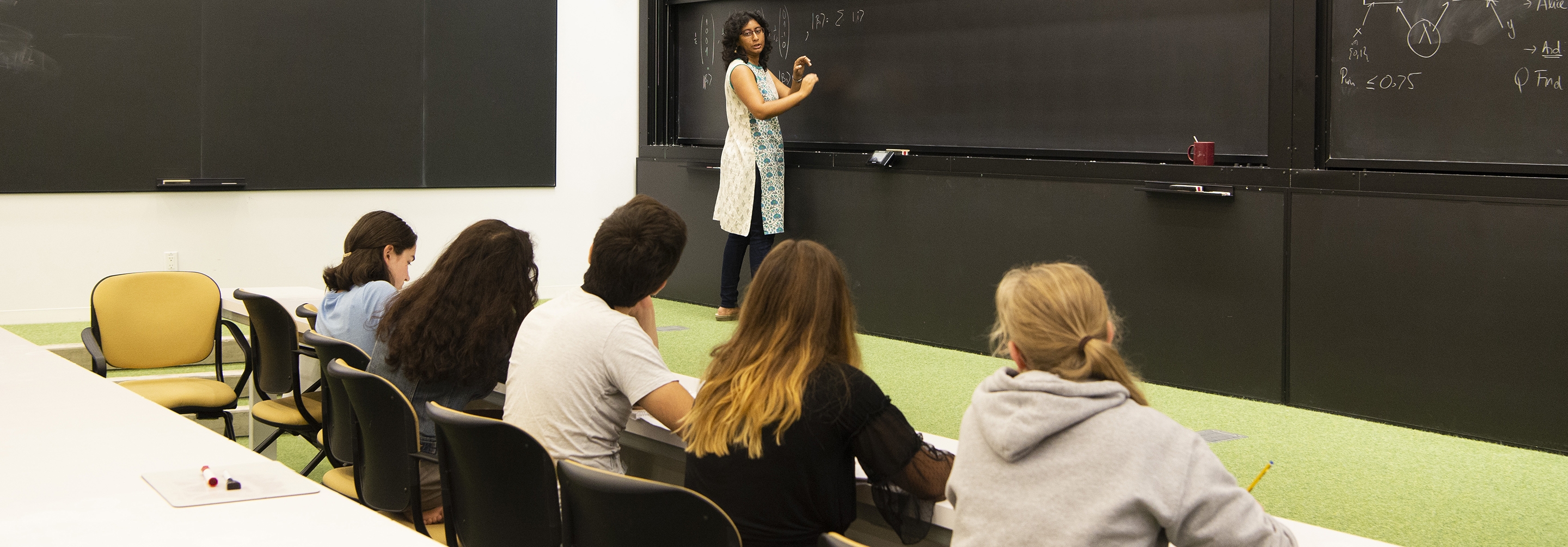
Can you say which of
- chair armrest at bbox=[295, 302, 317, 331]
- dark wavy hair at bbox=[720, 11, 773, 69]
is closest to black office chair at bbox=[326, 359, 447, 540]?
chair armrest at bbox=[295, 302, 317, 331]

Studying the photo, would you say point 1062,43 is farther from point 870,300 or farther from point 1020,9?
point 870,300

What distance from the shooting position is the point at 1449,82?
13.3 ft

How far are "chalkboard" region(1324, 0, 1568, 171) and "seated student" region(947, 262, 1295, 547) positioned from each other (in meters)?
2.94

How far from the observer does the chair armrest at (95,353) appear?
385 centimetres

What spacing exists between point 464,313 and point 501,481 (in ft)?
2.37

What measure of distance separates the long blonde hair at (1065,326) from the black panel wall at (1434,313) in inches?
116

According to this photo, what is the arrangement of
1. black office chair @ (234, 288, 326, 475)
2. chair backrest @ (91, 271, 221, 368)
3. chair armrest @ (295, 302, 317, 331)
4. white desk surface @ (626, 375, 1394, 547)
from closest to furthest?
white desk surface @ (626, 375, 1394, 547)
black office chair @ (234, 288, 326, 475)
chair armrest @ (295, 302, 317, 331)
chair backrest @ (91, 271, 221, 368)

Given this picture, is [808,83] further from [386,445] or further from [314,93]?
[386,445]

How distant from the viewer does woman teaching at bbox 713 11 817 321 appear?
20.1 ft

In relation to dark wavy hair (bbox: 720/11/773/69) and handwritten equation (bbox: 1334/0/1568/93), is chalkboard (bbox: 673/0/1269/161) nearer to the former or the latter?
dark wavy hair (bbox: 720/11/773/69)

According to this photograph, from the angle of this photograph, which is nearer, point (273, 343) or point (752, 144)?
point (273, 343)

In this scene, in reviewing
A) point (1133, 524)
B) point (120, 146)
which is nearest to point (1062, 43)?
point (1133, 524)

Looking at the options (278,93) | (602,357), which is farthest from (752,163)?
(602,357)

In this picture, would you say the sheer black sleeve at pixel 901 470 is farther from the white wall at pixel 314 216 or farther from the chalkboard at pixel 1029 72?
the white wall at pixel 314 216
